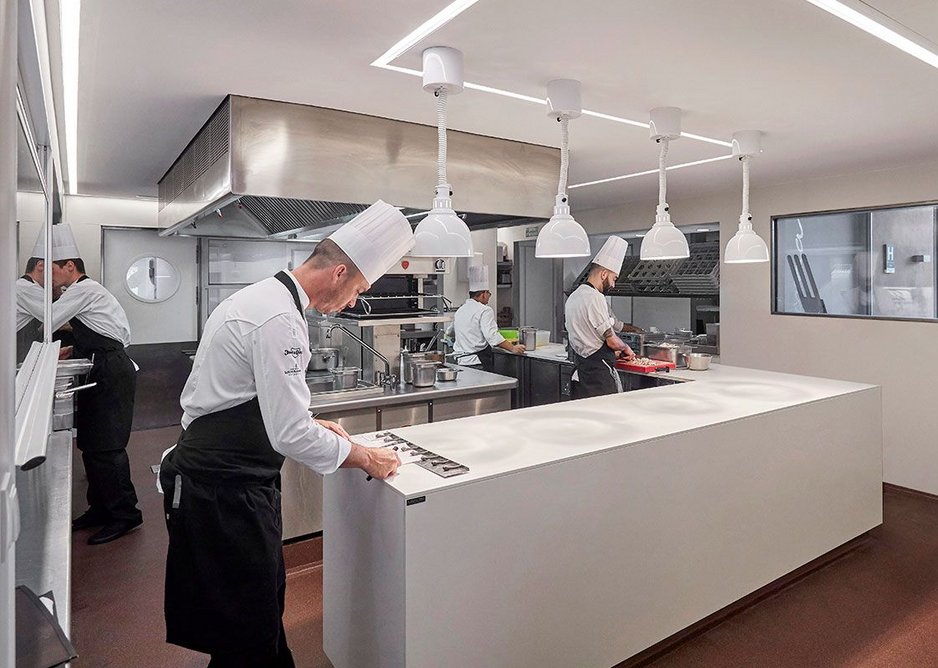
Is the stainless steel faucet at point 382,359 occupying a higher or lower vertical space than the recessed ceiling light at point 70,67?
lower

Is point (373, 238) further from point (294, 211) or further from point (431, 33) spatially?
point (294, 211)

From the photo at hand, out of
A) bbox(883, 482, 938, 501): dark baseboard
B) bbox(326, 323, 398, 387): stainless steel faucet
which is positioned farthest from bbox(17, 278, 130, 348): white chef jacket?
bbox(883, 482, 938, 501): dark baseboard

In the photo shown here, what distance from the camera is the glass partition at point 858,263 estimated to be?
433 centimetres

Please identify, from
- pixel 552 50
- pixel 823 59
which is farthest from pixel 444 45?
pixel 823 59

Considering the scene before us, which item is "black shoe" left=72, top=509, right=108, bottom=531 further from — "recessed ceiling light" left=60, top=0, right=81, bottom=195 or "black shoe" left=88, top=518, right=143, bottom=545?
"recessed ceiling light" left=60, top=0, right=81, bottom=195

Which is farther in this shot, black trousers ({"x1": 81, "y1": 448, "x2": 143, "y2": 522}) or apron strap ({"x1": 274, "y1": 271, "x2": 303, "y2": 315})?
black trousers ({"x1": 81, "y1": 448, "x2": 143, "y2": 522})

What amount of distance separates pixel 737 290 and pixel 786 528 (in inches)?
112

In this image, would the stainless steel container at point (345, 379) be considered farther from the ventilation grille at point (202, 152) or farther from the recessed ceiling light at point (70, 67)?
the recessed ceiling light at point (70, 67)

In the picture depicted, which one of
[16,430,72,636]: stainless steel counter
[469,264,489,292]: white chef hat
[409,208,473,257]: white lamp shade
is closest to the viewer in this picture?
[16,430,72,636]: stainless steel counter

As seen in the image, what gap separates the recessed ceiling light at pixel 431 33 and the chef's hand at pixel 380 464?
1.36 meters

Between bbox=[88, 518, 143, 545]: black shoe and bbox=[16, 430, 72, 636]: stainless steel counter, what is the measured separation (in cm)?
88

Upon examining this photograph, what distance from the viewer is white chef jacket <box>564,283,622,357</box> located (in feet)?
14.6

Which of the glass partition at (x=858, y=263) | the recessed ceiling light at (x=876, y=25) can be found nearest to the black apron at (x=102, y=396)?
the recessed ceiling light at (x=876, y=25)

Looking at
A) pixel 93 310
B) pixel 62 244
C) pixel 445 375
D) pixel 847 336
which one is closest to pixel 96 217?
pixel 62 244
